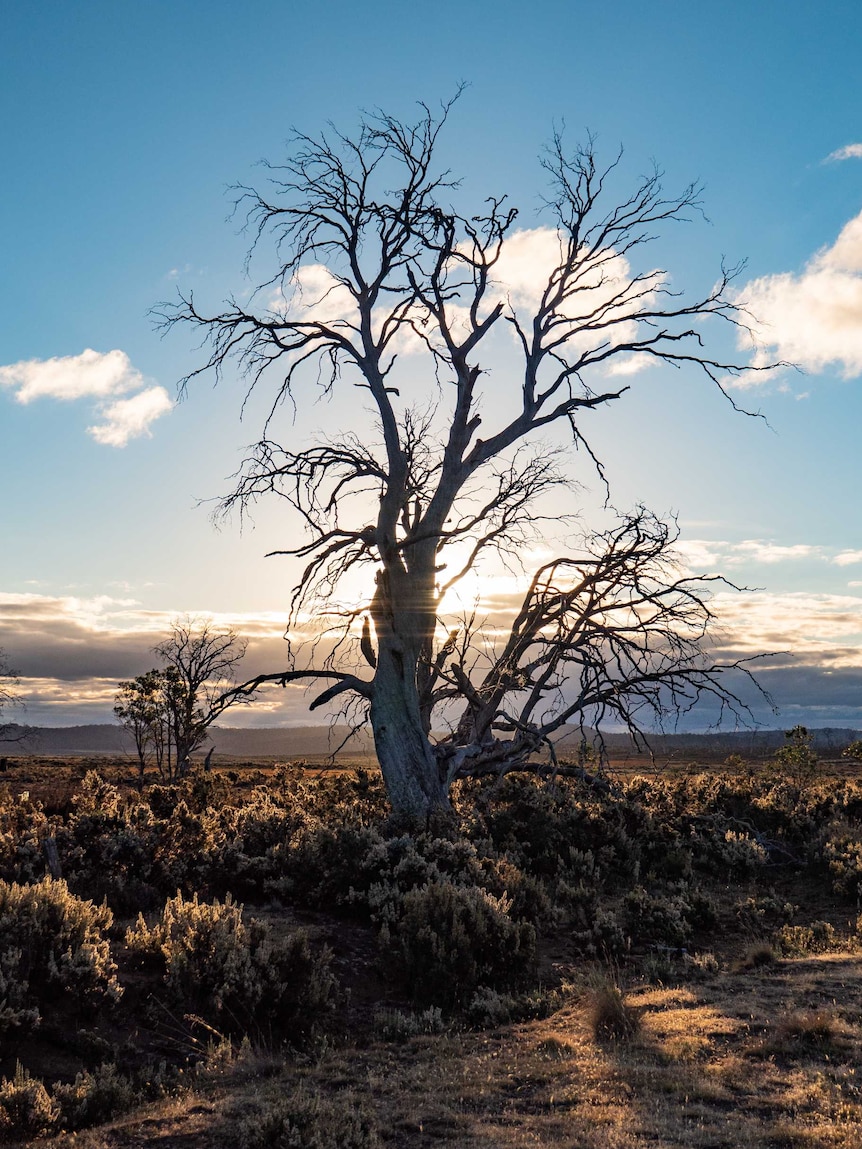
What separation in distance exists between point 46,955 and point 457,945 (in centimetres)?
436

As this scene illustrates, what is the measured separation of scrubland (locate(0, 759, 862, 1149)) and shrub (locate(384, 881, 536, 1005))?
0.11 ft

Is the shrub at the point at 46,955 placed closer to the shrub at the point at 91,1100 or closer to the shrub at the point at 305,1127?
the shrub at the point at 91,1100

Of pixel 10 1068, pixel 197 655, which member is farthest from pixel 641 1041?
pixel 197 655

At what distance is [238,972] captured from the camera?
811 centimetres

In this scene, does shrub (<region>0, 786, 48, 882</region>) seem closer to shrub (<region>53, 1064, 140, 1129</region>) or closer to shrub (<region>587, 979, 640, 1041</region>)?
shrub (<region>53, 1064, 140, 1129</region>)

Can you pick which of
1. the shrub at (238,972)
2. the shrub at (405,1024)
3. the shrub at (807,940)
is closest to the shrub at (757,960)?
the shrub at (807,940)

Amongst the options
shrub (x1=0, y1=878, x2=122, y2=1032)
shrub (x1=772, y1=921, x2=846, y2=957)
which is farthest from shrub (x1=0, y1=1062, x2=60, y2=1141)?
shrub (x1=772, y1=921, x2=846, y2=957)

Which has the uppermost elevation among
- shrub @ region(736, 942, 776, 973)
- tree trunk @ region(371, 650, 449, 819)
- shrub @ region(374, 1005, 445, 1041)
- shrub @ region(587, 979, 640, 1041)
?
tree trunk @ region(371, 650, 449, 819)

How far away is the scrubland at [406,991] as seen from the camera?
5.72 m

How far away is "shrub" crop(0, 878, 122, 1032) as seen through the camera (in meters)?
7.43

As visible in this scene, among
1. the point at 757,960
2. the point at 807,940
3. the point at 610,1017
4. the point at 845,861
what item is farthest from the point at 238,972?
the point at 845,861

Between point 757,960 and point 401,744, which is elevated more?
point 401,744

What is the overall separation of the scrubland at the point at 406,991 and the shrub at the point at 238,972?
0.09 ft

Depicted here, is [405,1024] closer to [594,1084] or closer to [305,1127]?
[594,1084]
